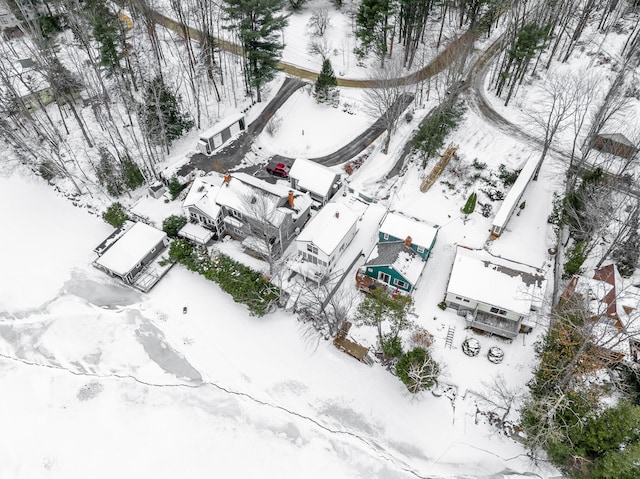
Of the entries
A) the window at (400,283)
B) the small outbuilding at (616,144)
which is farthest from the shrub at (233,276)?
the small outbuilding at (616,144)

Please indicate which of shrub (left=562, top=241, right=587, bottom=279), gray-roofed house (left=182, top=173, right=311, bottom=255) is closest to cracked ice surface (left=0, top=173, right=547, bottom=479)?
gray-roofed house (left=182, top=173, right=311, bottom=255)

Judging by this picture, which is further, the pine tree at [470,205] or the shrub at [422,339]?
the pine tree at [470,205]

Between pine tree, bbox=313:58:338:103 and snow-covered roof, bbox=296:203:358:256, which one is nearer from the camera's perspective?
snow-covered roof, bbox=296:203:358:256

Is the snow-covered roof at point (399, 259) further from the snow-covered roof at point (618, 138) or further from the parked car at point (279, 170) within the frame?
the snow-covered roof at point (618, 138)

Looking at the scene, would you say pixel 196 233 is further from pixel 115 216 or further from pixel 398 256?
pixel 398 256

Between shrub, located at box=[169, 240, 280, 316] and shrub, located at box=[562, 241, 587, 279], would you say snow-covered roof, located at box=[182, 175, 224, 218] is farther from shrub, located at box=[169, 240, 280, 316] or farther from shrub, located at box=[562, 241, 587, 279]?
shrub, located at box=[562, 241, 587, 279]

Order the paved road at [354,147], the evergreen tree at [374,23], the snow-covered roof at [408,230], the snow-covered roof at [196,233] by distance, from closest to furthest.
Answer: the snow-covered roof at [408,230] < the snow-covered roof at [196,233] < the paved road at [354,147] < the evergreen tree at [374,23]
